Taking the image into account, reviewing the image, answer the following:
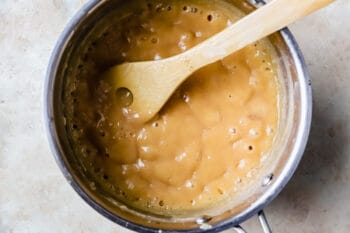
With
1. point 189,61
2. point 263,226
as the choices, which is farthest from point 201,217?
point 189,61

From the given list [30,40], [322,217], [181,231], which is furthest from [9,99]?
[322,217]

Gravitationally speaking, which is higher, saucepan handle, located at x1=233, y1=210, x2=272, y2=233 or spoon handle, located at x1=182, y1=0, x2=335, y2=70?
spoon handle, located at x1=182, y1=0, x2=335, y2=70

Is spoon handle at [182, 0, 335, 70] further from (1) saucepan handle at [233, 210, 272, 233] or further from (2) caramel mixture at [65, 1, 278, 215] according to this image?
(1) saucepan handle at [233, 210, 272, 233]

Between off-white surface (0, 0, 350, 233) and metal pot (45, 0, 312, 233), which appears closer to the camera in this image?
metal pot (45, 0, 312, 233)

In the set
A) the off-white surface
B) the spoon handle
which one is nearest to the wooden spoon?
the spoon handle

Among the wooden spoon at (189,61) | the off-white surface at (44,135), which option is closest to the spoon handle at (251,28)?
the wooden spoon at (189,61)
